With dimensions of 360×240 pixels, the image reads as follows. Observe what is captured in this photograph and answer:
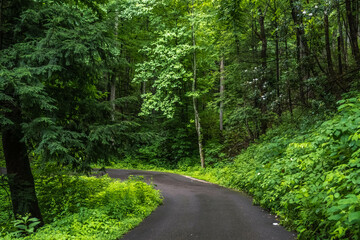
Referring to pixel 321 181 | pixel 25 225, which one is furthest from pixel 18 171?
pixel 321 181

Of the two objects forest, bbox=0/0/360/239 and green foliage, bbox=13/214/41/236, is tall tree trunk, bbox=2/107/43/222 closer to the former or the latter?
forest, bbox=0/0/360/239

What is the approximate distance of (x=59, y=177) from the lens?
958 centimetres

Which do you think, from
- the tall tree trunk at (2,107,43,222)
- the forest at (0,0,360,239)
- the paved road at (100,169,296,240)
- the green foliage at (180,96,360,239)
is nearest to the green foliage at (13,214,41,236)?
the forest at (0,0,360,239)

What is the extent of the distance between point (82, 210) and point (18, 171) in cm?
211

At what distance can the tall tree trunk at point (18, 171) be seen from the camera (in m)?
6.89

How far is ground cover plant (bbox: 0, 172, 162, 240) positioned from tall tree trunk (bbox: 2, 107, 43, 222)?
1.26 feet

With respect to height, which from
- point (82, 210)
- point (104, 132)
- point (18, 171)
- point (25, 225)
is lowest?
point (82, 210)

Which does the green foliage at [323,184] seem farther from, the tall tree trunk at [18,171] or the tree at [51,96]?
the tall tree trunk at [18,171]

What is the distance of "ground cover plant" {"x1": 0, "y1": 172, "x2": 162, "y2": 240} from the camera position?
20.6 ft

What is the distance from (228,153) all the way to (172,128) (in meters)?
7.57

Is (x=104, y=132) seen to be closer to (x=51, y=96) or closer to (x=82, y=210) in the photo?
(x=51, y=96)

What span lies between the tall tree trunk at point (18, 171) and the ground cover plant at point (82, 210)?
39 centimetres

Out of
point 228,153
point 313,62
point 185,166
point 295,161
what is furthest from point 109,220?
point 185,166

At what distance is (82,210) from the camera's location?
24.3ft
